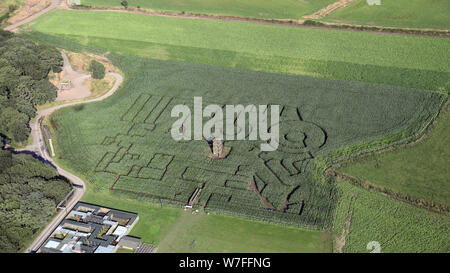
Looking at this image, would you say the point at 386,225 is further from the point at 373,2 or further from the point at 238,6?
the point at 373,2

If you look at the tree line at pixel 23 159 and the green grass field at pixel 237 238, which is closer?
the green grass field at pixel 237 238

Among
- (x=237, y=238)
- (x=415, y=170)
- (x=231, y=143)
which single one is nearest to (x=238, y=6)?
(x=231, y=143)

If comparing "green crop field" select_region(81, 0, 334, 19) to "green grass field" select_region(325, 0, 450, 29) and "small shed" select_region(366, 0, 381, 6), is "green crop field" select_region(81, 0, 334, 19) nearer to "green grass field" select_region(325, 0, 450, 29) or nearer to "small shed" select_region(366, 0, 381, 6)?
"green grass field" select_region(325, 0, 450, 29)

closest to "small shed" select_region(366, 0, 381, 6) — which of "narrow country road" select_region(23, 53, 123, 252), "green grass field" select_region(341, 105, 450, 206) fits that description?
"green grass field" select_region(341, 105, 450, 206)

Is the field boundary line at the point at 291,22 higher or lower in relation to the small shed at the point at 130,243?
higher

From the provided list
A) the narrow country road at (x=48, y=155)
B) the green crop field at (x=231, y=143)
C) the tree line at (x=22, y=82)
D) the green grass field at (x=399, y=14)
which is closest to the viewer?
the narrow country road at (x=48, y=155)

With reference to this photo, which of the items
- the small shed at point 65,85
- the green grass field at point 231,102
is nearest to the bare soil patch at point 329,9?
the green grass field at point 231,102

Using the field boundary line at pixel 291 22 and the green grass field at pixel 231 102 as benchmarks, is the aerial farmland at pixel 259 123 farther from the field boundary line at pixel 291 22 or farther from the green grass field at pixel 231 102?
the field boundary line at pixel 291 22
